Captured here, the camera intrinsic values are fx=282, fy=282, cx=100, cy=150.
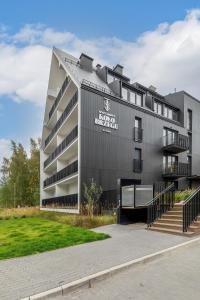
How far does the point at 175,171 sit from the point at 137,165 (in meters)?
5.04

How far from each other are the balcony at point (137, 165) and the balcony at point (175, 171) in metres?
3.33

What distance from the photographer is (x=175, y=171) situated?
26.8 m

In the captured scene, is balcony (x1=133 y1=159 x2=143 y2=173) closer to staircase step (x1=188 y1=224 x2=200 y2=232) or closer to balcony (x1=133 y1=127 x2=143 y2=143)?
balcony (x1=133 y1=127 x2=143 y2=143)

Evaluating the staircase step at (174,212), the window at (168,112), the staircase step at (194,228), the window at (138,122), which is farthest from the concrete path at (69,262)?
the window at (168,112)

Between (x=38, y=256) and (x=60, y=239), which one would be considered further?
(x=60, y=239)

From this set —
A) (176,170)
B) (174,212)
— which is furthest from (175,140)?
(174,212)

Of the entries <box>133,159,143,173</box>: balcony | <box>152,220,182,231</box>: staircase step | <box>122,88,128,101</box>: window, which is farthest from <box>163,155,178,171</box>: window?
<box>152,220,182,231</box>: staircase step

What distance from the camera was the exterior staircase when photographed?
11.1 metres

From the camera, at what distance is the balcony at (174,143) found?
26094 millimetres

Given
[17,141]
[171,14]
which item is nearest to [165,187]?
[171,14]

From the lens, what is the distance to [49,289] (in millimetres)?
5379

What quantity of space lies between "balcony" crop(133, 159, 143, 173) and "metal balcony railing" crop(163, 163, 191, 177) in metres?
3.35

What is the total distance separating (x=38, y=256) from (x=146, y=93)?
23250 millimetres

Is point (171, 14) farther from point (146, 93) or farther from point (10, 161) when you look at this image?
point (10, 161)
